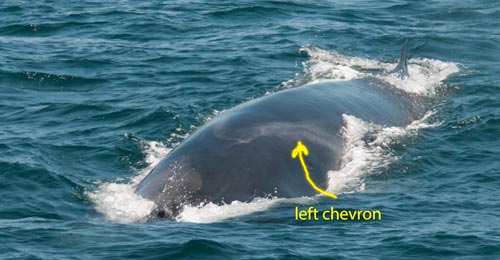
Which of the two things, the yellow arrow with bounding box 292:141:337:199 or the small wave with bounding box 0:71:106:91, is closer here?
the yellow arrow with bounding box 292:141:337:199

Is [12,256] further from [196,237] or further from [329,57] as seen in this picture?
[329,57]

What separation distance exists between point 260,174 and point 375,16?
2577 cm

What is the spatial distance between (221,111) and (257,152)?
351 inches

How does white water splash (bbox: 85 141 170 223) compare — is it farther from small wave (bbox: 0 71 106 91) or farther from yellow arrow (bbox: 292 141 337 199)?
small wave (bbox: 0 71 106 91)

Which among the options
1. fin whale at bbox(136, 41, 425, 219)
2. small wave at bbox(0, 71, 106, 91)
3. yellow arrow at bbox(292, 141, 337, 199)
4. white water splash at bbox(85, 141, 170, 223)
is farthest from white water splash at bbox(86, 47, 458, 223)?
small wave at bbox(0, 71, 106, 91)

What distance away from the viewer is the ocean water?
1902cm

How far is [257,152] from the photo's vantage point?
21625 mm

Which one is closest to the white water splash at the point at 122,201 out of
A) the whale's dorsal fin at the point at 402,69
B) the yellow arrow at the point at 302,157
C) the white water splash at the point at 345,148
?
the white water splash at the point at 345,148

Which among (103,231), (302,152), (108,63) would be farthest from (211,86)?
(103,231)

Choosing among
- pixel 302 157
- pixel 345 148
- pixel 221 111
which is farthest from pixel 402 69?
pixel 302 157

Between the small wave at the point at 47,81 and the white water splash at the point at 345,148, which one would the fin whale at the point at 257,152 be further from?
the small wave at the point at 47,81

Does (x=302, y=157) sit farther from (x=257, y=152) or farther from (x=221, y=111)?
(x=221, y=111)

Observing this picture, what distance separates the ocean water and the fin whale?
38cm

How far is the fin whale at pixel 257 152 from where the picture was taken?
20328mm
